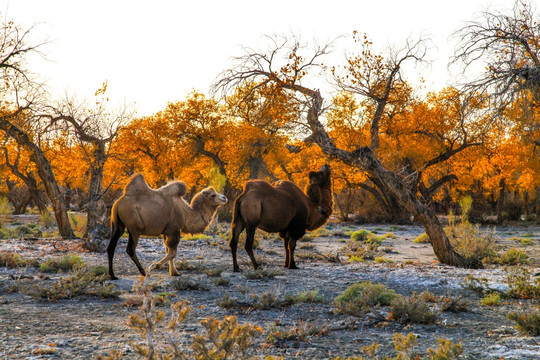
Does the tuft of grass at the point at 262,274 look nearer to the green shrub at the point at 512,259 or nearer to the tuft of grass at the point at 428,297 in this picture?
the tuft of grass at the point at 428,297

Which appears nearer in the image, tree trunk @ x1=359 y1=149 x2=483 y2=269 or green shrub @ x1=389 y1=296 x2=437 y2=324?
green shrub @ x1=389 y1=296 x2=437 y2=324

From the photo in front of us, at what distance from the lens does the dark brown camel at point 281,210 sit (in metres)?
10.7

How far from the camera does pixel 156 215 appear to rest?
9.83m

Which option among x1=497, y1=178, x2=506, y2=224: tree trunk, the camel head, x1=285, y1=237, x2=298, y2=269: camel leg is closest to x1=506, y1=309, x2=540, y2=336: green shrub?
x1=285, y1=237, x2=298, y2=269: camel leg

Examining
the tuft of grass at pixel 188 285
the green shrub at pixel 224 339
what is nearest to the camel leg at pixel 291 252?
the tuft of grass at pixel 188 285

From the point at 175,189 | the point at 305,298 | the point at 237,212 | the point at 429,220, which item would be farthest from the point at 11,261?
the point at 429,220

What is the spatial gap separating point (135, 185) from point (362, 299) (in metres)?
4.99

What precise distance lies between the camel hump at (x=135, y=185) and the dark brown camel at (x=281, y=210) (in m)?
1.94

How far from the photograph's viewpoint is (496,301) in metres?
7.47

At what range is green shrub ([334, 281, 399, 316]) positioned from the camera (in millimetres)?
6578

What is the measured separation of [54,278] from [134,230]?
187 centimetres

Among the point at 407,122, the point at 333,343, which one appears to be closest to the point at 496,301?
the point at 333,343

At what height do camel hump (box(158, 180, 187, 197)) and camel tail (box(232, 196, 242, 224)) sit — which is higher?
camel hump (box(158, 180, 187, 197))

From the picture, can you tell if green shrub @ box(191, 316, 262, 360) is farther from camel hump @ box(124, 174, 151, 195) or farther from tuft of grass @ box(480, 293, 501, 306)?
camel hump @ box(124, 174, 151, 195)
